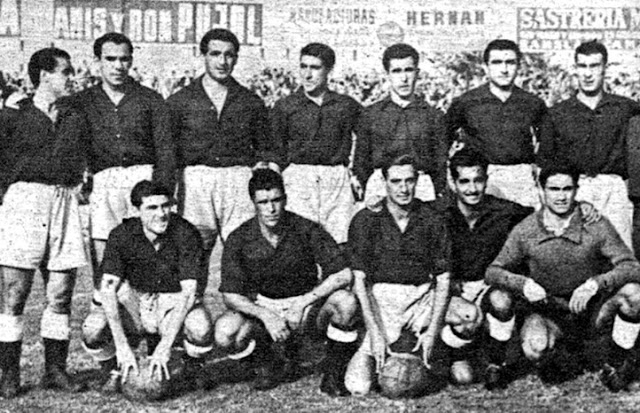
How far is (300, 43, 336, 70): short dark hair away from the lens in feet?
15.1

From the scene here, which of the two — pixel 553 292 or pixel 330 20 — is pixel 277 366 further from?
pixel 330 20

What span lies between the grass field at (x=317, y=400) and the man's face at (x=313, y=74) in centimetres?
152

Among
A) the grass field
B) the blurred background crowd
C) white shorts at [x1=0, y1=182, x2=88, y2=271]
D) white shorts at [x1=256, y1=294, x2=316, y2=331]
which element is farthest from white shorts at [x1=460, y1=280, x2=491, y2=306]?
white shorts at [x1=0, y1=182, x2=88, y2=271]

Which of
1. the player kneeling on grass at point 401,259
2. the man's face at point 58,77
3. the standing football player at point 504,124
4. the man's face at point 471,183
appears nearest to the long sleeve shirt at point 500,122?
the standing football player at point 504,124

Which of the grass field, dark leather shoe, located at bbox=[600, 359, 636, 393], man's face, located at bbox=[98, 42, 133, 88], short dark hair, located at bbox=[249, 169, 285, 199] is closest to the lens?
the grass field

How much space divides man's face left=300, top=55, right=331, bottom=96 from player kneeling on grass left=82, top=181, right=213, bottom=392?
1091 millimetres

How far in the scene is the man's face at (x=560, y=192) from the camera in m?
3.92

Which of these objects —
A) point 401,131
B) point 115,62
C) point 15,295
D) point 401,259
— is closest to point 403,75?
point 401,131

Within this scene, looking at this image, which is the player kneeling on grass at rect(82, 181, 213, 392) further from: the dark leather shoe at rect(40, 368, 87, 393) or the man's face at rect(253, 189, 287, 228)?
the man's face at rect(253, 189, 287, 228)

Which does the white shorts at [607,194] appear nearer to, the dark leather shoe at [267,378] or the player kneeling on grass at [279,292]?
the player kneeling on grass at [279,292]

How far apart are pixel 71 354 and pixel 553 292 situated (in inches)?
91.3

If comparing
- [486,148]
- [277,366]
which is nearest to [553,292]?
[486,148]

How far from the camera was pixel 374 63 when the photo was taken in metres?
5.22

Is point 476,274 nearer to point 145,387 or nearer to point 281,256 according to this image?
point 281,256
